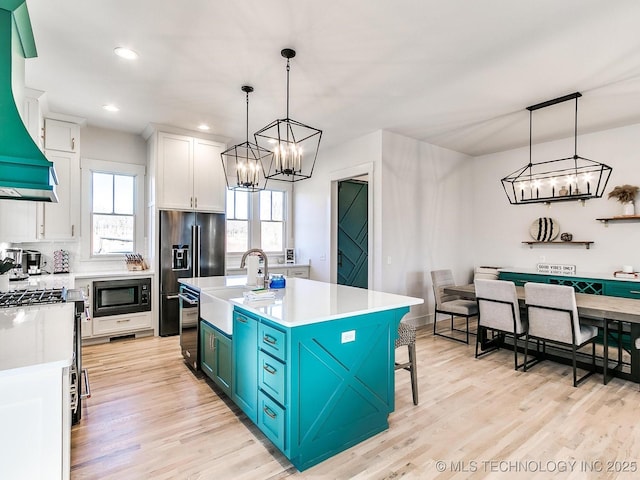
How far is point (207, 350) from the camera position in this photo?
10.3 ft

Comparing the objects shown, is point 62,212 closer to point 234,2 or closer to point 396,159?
point 234,2

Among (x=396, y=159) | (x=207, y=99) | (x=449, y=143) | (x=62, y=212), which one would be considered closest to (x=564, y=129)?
(x=449, y=143)

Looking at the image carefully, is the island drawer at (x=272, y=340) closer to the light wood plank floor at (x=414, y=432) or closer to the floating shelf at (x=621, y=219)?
the light wood plank floor at (x=414, y=432)

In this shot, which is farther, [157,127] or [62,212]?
[157,127]

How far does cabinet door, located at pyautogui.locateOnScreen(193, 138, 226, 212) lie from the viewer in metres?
5.04

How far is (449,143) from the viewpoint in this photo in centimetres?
543

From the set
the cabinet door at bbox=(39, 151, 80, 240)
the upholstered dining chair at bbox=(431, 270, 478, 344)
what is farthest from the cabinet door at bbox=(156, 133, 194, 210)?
the upholstered dining chair at bbox=(431, 270, 478, 344)

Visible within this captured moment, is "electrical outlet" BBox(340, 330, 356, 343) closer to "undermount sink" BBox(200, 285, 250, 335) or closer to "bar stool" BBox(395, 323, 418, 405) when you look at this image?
"bar stool" BBox(395, 323, 418, 405)

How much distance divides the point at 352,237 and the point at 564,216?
3.38 metres

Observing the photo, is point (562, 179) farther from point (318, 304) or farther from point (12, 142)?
point (12, 142)

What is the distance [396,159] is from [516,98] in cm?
168

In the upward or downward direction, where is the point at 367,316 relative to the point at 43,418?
upward

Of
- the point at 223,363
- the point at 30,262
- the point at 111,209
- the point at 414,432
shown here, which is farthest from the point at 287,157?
the point at 30,262

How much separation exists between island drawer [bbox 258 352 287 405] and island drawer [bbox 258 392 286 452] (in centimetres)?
6
